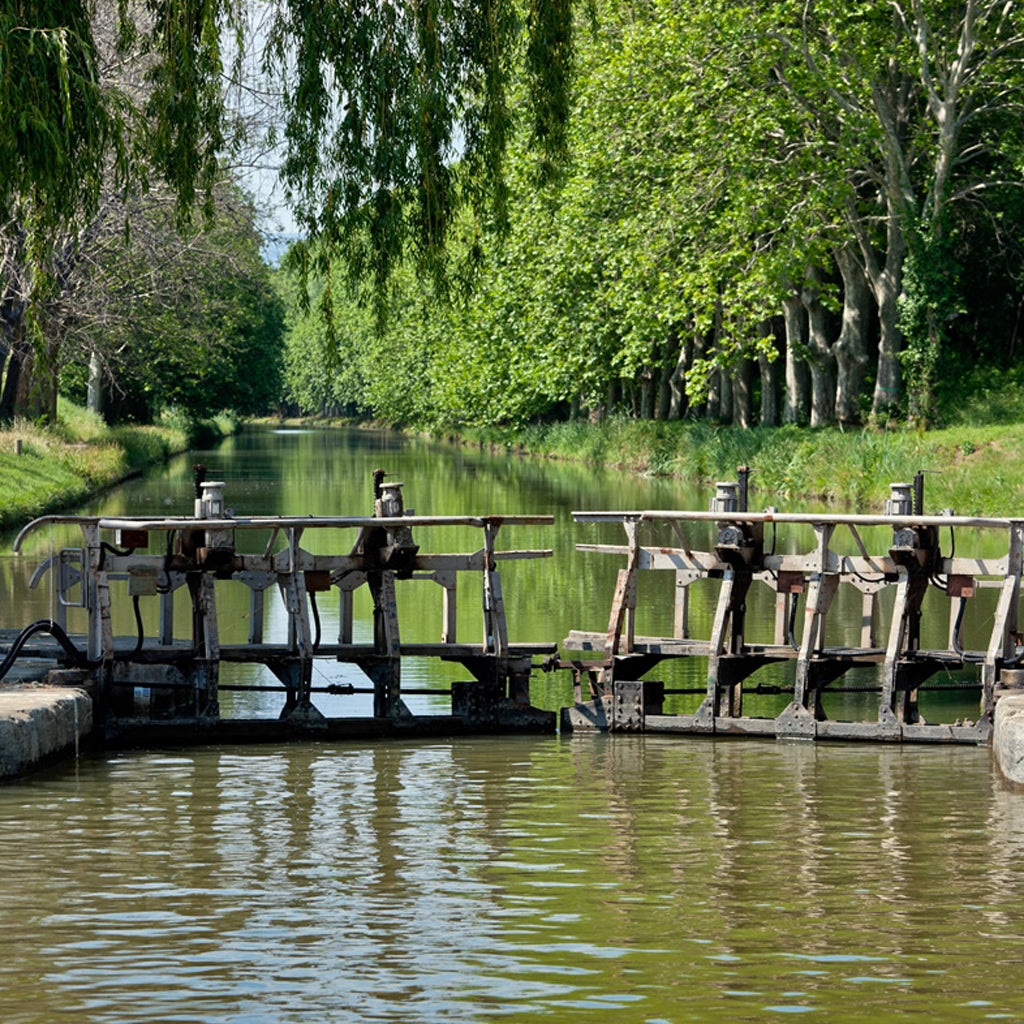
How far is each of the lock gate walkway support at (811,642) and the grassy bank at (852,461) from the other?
17.5 meters

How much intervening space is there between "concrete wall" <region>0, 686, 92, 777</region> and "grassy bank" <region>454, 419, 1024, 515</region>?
22.5 m

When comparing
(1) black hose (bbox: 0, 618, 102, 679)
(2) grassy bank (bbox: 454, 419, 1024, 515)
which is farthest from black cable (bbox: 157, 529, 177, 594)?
(2) grassy bank (bbox: 454, 419, 1024, 515)

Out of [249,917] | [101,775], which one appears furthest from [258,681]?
[249,917]

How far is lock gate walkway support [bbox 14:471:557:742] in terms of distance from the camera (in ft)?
49.5

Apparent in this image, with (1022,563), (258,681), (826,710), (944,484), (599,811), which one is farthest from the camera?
(944,484)

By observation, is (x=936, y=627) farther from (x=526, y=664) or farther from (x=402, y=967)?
(x=402, y=967)

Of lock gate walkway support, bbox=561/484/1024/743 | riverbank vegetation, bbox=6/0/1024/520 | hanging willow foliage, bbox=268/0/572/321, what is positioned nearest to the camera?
hanging willow foliage, bbox=268/0/572/321

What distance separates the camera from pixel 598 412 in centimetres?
7050

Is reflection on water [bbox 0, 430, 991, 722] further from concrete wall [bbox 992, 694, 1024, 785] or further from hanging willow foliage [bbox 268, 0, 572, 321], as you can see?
hanging willow foliage [bbox 268, 0, 572, 321]

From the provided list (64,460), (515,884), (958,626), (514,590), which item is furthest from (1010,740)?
(64,460)

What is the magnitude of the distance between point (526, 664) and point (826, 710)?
3.27 m

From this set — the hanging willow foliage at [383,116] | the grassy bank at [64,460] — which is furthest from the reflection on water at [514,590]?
the hanging willow foliage at [383,116]

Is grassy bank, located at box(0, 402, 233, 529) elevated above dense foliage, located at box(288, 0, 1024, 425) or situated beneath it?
situated beneath

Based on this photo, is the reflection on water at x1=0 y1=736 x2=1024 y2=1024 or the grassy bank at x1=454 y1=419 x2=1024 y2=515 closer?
the reflection on water at x1=0 y1=736 x2=1024 y2=1024
